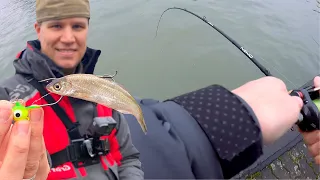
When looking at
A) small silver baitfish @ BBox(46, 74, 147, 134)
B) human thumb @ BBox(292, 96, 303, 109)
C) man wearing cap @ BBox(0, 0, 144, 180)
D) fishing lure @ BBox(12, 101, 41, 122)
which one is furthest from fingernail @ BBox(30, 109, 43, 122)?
human thumb @ BBox(292, 96, 303, 109)

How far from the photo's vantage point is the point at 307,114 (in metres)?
2.85

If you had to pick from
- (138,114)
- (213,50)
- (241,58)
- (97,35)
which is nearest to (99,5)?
(97,35)

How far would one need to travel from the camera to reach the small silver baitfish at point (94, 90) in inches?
51.3

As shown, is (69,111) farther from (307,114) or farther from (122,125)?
(307,114)

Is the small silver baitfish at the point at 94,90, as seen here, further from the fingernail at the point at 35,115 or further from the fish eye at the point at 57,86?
the fingernail at the point at 35,115

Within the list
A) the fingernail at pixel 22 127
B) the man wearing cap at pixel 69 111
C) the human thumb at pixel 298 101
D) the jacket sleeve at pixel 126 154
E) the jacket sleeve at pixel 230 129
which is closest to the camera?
the fingernail at pixel 22 127

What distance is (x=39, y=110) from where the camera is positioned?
46.3 inches

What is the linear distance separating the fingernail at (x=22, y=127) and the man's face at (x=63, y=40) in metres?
1.43

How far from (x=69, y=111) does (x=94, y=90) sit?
3.58 ft

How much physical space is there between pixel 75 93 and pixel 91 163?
125cm

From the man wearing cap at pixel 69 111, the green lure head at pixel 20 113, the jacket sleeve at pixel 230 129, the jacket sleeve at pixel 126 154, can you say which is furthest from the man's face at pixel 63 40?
the green lure head at pixel 20 113

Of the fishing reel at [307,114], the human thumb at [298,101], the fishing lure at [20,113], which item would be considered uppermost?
the fishing lure at [20,113]

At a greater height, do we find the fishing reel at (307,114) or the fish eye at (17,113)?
the fish eye at (17,113)

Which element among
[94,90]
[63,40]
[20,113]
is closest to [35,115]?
[20,113]
